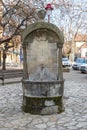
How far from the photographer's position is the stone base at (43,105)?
9.83 m

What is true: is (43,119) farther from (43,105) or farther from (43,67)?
(43,67)

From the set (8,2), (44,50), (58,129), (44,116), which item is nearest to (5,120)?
(44,116)

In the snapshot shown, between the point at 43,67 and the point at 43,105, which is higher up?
the point at 43,67

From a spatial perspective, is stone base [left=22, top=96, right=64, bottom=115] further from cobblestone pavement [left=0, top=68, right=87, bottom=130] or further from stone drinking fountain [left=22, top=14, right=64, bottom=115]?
cobblestone pavement [left=0, top=68, right=87, bottom=130]

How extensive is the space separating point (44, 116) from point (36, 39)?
2.57 meters

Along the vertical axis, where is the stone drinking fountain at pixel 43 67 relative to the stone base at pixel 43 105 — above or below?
above

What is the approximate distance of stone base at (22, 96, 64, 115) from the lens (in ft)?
32.2

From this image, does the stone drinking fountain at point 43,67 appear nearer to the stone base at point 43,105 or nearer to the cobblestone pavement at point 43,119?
the stone base at point 43,105

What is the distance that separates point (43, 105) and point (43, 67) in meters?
1.27

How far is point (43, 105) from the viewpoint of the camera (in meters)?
9.84

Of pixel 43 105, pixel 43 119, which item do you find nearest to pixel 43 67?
pixel 43 105

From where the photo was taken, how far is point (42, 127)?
8281mm

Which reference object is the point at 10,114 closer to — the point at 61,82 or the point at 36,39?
the point at 61,82

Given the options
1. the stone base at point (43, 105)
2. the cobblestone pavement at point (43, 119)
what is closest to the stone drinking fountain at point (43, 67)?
the stone base at point (43, 105)
